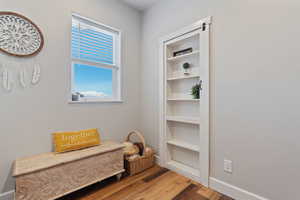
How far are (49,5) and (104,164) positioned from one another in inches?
80.5

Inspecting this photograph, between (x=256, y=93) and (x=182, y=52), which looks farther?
(x=182, y=52)

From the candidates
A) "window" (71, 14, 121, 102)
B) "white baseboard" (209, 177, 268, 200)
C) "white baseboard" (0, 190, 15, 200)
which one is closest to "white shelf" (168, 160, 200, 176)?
"white baseboard" (209, 177, 268, 200)

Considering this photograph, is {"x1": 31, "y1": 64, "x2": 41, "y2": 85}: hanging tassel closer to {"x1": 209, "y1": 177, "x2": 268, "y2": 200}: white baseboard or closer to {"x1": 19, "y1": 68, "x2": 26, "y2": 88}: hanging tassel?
{"x1": 19, "y1": 68, "x2": 26, "y2": 88}: hanging tassel

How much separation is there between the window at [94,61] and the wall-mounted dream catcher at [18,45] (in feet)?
1.37

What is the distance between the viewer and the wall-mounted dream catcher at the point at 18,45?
1.40 meters

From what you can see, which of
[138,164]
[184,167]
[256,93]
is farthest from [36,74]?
[256,93]

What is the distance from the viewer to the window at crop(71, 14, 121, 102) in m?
1.94

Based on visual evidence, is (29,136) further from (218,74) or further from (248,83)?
(248,83)

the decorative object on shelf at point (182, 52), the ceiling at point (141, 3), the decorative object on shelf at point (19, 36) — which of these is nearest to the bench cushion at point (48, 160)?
the decorative object on shelf at point (19, 36)

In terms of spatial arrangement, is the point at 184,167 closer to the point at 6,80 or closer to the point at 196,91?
the point at 196,91

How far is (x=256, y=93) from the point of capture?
134cm

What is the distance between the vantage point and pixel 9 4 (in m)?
1.43

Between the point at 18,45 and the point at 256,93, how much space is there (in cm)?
252

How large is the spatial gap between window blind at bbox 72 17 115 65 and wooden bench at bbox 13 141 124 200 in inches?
51.7
